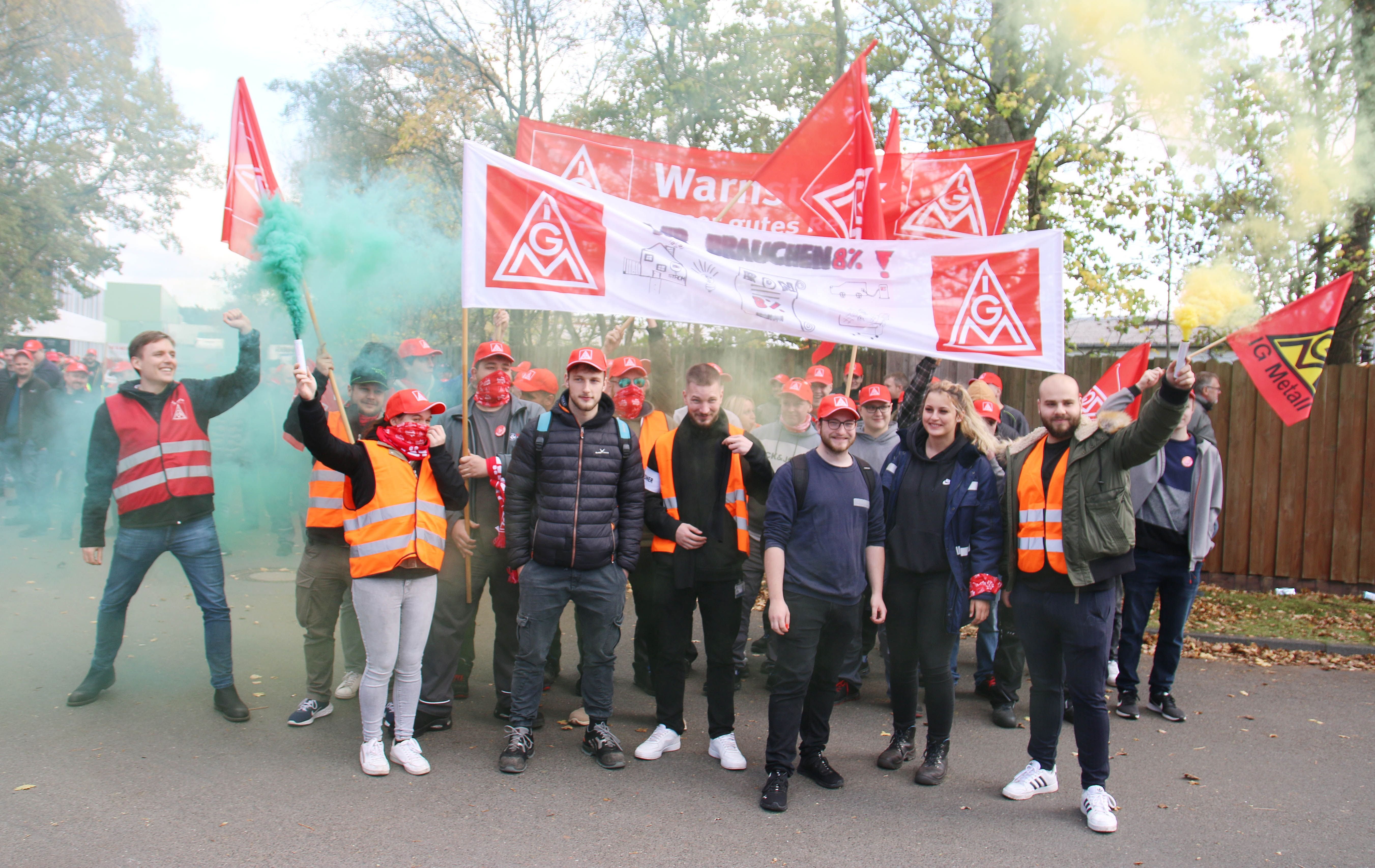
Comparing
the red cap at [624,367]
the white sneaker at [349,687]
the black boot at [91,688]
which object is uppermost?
the red cap at [624,367]

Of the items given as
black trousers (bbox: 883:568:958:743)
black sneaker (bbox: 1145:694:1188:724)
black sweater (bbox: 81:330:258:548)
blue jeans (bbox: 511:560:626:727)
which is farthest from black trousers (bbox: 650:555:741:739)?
black sneaker (bbox: 1145:694:1188:724)

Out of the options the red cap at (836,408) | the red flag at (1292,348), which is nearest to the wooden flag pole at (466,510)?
the red cap at (836,408)

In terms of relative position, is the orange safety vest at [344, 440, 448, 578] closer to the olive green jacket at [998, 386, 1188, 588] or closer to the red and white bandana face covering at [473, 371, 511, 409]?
the red and white bandana face covering at [473, 371, 511, 409]

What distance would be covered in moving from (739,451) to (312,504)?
8.21 ft

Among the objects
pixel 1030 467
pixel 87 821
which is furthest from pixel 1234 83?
pixel 87 821

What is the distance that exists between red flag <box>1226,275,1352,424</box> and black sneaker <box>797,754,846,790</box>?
3.11 m

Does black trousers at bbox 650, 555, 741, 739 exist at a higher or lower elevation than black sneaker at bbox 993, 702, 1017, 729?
higher

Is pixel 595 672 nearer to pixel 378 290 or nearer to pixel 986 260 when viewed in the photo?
pixel 986 260

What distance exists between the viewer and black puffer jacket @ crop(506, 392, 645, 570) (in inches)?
178

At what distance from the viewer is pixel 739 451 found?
467 cm

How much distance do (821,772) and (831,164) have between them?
3.84 m

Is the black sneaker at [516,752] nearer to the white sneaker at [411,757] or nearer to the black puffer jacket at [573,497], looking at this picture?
the white sneaker at [411,757]

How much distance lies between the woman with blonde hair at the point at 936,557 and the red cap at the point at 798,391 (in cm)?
132

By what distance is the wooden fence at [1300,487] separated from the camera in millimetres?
9070
